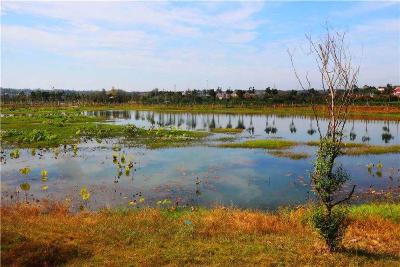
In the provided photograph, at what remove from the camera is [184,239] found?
40.0ft

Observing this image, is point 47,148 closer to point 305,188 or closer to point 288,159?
point 288,159

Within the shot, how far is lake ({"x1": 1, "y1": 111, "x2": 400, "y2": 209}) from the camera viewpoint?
63.0ft

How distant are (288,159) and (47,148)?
19.6m

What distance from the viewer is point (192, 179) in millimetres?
23156

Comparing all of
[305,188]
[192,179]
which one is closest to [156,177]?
[192,179]

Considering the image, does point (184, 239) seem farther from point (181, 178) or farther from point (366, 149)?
point (366, 149)

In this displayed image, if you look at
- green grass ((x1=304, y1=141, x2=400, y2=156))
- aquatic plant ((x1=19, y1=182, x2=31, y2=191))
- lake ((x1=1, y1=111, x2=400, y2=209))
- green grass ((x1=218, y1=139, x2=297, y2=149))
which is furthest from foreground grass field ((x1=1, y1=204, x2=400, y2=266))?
green grass ((x1=218, y1=139, x2=297, y2=149))

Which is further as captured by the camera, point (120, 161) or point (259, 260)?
point (120, 161)

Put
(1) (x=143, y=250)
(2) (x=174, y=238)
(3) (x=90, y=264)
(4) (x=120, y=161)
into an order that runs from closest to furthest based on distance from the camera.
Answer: (3) (x=90, y=264) < (1) (x=143, y=250) < (2) (x=174, y=238) < (4) (x=120, y=161)

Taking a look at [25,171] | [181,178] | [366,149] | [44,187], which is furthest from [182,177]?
[366,149]

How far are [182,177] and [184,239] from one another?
452 inches

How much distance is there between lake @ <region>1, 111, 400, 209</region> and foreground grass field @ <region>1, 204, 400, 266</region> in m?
2.87

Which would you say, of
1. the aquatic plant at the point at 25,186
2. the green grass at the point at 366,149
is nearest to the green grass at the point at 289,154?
the green grass at the point at 366,149

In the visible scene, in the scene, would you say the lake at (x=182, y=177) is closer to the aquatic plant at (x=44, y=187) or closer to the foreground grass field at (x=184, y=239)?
the aquatic plant at (x=44, y=187)
